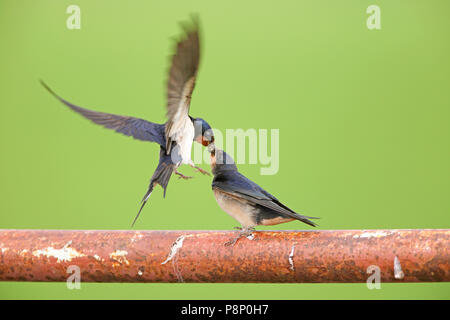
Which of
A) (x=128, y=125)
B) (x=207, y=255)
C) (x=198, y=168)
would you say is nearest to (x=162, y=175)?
(x=198, y=168)

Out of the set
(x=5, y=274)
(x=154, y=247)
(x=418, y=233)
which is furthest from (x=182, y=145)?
(x=418, y=233)

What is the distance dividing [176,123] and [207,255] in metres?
0.39

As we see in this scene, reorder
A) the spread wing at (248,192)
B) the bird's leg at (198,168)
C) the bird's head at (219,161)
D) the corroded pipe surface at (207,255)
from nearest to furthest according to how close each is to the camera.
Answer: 1. the corroded pipe surface at (207,255)
2. the spread wing at (248,192)
3. the bird's head at (219,161)
4. the bird's leg at (198,168)

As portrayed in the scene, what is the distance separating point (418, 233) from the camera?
877 millimetres

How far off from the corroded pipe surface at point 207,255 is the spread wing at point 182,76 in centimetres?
31

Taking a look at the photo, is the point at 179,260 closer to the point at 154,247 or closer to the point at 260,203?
the point at 154,247

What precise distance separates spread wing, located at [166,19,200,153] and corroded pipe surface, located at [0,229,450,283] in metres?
0.31

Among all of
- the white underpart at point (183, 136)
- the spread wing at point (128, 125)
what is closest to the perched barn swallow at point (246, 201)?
the white underpart at point (183, 136)

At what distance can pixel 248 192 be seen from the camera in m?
1.09

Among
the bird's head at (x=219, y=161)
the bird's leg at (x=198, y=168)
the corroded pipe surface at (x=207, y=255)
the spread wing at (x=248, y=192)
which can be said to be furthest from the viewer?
the bird's leg at (x=198, y=168)

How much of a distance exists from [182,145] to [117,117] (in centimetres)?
27

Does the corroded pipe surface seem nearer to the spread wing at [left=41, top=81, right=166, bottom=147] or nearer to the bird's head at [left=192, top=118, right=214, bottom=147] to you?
the bird's head at [left=192, top=118, right=214, bottom=147]

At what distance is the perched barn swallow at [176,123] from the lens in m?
1.07

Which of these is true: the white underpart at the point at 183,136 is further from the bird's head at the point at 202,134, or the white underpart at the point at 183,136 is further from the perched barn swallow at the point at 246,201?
the perched barn swallow at the point at 246,201
